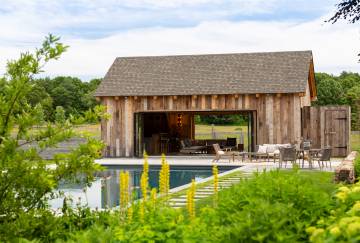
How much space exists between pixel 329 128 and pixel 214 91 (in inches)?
182

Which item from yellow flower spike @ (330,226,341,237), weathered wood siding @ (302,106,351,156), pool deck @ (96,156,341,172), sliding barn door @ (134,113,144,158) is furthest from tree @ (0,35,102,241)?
sliding barn door @ (134,113,144,158)

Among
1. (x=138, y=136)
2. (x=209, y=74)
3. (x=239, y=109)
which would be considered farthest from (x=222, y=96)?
(x=138, y=136)

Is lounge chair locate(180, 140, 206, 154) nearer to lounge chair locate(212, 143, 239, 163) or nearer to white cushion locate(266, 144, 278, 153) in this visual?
lounge chair locate(212, 143, 239, 163)

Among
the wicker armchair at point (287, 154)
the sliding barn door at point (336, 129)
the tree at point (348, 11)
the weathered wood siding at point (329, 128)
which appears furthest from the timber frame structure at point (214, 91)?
the tree at point (348, 11)

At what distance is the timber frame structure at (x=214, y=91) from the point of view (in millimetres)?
24703

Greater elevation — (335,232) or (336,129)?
(336,129)

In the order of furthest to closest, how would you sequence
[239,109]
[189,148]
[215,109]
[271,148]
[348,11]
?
[189,148] → [215,109] → [239,109] → [271,148] → [348,11]

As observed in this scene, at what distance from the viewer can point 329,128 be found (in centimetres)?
2477

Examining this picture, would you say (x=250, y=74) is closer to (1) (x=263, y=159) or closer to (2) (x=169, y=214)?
(1) (x=263, y=159)

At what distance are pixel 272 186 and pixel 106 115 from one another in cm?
157

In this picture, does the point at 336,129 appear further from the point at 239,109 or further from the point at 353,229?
the point at 353,229

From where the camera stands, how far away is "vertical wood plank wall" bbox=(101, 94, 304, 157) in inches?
969

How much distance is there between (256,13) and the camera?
30.6 metres

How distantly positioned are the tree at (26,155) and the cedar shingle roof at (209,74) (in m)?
19.7
